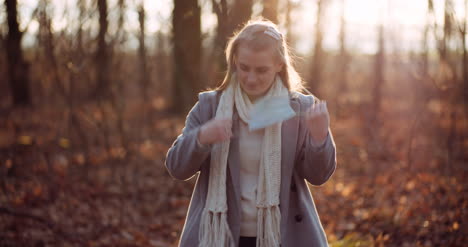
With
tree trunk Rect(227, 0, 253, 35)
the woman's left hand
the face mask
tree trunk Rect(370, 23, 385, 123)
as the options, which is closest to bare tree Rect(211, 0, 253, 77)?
tree trunk Rect(227, 0, 253, 35)

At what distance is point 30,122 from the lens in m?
12.5

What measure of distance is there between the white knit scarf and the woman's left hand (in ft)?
0.68

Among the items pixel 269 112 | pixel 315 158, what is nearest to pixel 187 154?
pixel 269 112

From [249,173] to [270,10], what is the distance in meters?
2.83

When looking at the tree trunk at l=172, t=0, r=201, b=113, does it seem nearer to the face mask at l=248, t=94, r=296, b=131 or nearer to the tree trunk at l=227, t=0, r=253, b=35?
the tree trunk at l=227, t=0, r=253, b=35

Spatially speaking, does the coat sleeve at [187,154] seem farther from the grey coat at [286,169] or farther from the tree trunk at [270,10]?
the tree trunk at [270,10]

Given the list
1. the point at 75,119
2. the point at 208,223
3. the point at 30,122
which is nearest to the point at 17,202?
the point at 75,119

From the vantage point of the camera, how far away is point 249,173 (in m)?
2.46

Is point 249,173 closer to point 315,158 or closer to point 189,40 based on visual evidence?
point 315,158

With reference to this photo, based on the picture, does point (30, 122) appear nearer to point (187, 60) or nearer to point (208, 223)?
point (187, 60)

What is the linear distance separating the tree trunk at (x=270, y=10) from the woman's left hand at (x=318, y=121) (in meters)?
2.74

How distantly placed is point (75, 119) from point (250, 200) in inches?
169

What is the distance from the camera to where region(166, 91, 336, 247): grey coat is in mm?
2332

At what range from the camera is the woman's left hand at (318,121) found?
224 centimetres
